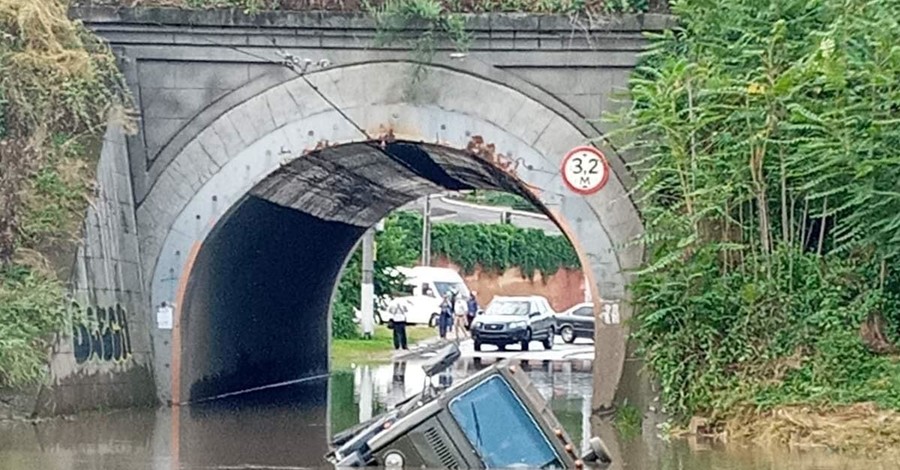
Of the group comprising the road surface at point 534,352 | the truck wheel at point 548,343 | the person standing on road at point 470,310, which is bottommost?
the road surface at point 534,352

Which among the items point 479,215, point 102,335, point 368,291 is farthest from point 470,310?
point 102,335

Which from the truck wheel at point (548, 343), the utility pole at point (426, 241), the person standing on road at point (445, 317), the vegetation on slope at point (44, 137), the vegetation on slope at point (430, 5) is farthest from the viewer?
the utility pole at point (426, 241)

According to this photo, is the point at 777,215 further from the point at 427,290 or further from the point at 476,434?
the point at 427,290

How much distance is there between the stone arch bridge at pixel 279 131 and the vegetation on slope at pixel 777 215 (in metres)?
1.95

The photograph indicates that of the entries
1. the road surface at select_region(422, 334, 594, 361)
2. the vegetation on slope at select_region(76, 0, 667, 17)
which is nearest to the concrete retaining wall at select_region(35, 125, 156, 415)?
the vegetation on slope at select_region(76, 0, 667, 17)

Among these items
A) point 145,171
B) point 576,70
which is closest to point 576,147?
point 576,70

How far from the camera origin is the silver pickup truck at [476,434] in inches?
530

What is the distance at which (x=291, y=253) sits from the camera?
95.8 ft

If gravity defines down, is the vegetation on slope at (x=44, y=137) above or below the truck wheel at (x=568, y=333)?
above

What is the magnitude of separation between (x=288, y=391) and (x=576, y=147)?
7808 millimetres

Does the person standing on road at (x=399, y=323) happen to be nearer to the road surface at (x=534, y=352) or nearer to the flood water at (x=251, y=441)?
the road surface at (x=534, y=352)

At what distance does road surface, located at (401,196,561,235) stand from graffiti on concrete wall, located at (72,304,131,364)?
47.2 meters

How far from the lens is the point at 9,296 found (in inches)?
782

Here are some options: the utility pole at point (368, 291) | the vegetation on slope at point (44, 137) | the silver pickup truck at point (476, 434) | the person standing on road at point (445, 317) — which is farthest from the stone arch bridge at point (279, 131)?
the person standing on road at point (445, 317)
